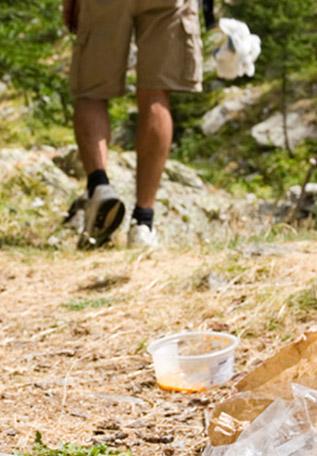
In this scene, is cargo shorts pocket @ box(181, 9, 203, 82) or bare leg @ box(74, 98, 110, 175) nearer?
cargo shorts pocket @ box(181, 9, 203, 82)

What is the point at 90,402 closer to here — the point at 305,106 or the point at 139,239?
the point at 139,239

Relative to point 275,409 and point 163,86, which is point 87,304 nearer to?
point 163,86

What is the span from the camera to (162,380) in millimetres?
2188

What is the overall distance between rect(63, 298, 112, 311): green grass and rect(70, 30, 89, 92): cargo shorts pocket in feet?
4.72

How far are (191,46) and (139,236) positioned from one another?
0.86 m

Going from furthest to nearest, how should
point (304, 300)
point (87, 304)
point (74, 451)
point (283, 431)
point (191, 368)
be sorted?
point (87, 304), point (304, 300), point (191, 368), point (74, 451), point (283, 431)

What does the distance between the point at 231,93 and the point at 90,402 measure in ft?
41.4

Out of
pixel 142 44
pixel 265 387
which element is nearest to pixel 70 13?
pixel 142 44

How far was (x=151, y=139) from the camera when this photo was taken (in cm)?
399

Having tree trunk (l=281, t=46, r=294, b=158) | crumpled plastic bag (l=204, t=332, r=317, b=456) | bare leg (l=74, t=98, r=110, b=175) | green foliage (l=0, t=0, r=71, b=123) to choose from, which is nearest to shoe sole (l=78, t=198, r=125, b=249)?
bare leg (l=74, t=98, r=110, b=175)

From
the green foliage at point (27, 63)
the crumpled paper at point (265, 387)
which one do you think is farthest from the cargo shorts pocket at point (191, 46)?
the crumpled paper at point (265, 387)

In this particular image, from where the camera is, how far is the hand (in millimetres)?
4223

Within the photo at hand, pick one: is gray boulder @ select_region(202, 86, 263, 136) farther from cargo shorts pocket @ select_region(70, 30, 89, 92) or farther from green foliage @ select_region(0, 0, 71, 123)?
cargo shorts pocket @ select_region(70, 30, 89, 92)

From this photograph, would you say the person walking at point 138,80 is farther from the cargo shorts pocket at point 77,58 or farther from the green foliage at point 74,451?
the green foliage at point 74,451
